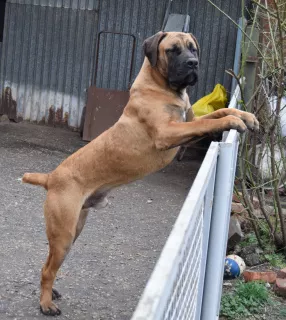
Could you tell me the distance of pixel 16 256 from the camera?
6.04 meters

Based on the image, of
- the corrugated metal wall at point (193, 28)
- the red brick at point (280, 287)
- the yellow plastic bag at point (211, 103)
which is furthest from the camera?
the corrugated metal wall at point (193, 28)

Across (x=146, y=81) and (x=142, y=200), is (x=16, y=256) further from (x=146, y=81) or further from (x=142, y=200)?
(x=142, y=200)

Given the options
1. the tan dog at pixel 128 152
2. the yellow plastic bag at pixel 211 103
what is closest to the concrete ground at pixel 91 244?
the tan dog at pixel 128 152

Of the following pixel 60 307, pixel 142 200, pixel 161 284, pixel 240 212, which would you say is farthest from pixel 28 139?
pixel 161 284

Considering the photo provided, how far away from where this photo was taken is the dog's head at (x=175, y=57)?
4668mm

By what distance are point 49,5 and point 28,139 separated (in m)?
2.71

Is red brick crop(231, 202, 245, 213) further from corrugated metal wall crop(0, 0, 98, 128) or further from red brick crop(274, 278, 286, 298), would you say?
corrugated metal wall crop(0, 0, 98, 128)

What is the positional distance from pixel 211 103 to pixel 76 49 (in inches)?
135

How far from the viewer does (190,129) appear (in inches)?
167

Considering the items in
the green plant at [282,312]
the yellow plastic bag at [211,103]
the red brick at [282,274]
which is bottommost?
the green plant at [282,312]

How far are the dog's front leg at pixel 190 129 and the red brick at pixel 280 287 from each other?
1.81 m

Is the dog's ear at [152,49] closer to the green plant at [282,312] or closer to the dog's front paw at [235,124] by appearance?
the dog's front paw at [235,124]

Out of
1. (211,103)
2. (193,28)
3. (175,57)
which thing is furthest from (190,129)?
(193,28)

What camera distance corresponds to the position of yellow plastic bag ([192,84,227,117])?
1011 centimetres
